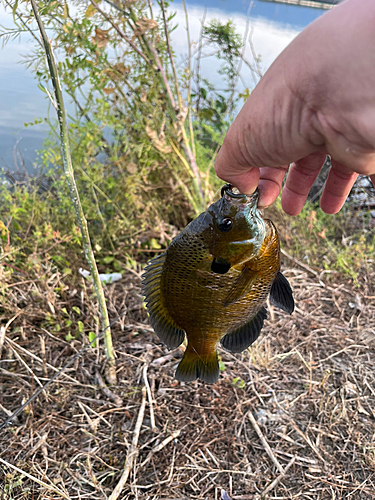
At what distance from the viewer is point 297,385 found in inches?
93.8

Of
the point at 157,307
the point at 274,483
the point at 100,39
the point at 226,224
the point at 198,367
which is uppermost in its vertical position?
the point at 100,39

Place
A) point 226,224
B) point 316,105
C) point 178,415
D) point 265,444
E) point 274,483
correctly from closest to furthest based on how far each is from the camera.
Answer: point 316,105 → point 226,224 → point 274,483 → point 265,444 → point 178,415

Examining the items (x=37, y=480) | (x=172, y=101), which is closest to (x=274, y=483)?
(x=37, y=480)

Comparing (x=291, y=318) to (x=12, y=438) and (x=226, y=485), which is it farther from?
(x=12, y=438)

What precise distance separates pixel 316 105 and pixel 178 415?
6.13 ft

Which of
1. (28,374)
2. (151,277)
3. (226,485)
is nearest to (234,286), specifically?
(151,277)

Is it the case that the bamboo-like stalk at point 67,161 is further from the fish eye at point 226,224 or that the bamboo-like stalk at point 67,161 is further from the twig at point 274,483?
the twig at point 274,483

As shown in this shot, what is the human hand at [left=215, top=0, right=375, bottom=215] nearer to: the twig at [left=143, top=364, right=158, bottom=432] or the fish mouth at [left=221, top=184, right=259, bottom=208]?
the fish mouth at [left=221, top=184, right=259, bottom=208]

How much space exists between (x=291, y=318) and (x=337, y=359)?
46cm

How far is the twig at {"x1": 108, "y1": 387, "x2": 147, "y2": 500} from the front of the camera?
5.74ft

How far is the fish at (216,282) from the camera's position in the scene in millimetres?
1156

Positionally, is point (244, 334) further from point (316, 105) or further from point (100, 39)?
point (100, 39)

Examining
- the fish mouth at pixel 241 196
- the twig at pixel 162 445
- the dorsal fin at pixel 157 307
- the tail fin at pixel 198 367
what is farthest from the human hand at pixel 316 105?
the twig at pixel 162 445

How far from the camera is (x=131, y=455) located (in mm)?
A: 1903
